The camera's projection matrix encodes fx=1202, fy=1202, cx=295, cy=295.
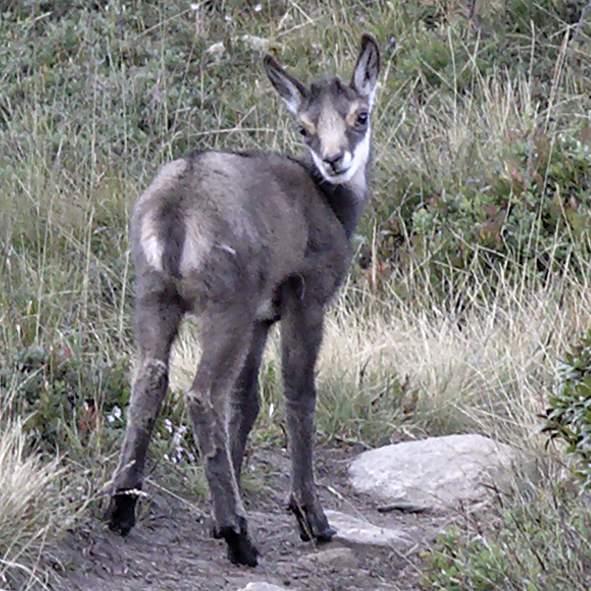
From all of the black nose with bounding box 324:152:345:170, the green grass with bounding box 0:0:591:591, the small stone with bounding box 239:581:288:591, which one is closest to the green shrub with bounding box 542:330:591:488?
the green grass with bounding box 0:0:591:591

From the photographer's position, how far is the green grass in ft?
18.0

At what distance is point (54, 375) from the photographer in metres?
5.48

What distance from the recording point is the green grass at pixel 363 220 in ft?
18.0

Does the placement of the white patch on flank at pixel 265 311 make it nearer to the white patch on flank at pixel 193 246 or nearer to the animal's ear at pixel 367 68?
the white patch on flank at pixel 193 246

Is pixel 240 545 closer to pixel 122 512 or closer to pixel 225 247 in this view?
pixel 122 512

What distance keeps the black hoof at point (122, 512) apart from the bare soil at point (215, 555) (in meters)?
0.04

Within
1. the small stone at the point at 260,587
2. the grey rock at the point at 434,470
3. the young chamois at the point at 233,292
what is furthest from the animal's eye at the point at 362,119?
the small stone at the point at 260,587

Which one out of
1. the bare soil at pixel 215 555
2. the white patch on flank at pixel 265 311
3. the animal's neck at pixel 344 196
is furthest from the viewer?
the animal's neck at pixel 344 196

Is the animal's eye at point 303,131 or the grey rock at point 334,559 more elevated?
the animal's eye at point 303,131

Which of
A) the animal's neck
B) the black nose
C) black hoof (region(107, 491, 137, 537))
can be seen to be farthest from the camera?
the animal's neck

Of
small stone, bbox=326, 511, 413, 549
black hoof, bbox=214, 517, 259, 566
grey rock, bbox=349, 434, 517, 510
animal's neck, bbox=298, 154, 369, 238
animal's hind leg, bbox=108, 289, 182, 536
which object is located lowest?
grey rock, bbox=349, 434, 517, 510

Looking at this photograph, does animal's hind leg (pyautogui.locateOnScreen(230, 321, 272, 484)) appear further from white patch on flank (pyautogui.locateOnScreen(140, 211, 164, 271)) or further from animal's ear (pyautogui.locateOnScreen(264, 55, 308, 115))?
animal's ear (pyautogui.locateOnScreen(264, 55, 308, 115))

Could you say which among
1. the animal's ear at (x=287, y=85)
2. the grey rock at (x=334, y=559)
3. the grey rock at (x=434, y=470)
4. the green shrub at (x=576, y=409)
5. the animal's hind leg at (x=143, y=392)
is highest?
the animal's ear at (x=287, y=85)

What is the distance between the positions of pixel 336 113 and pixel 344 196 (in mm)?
390
